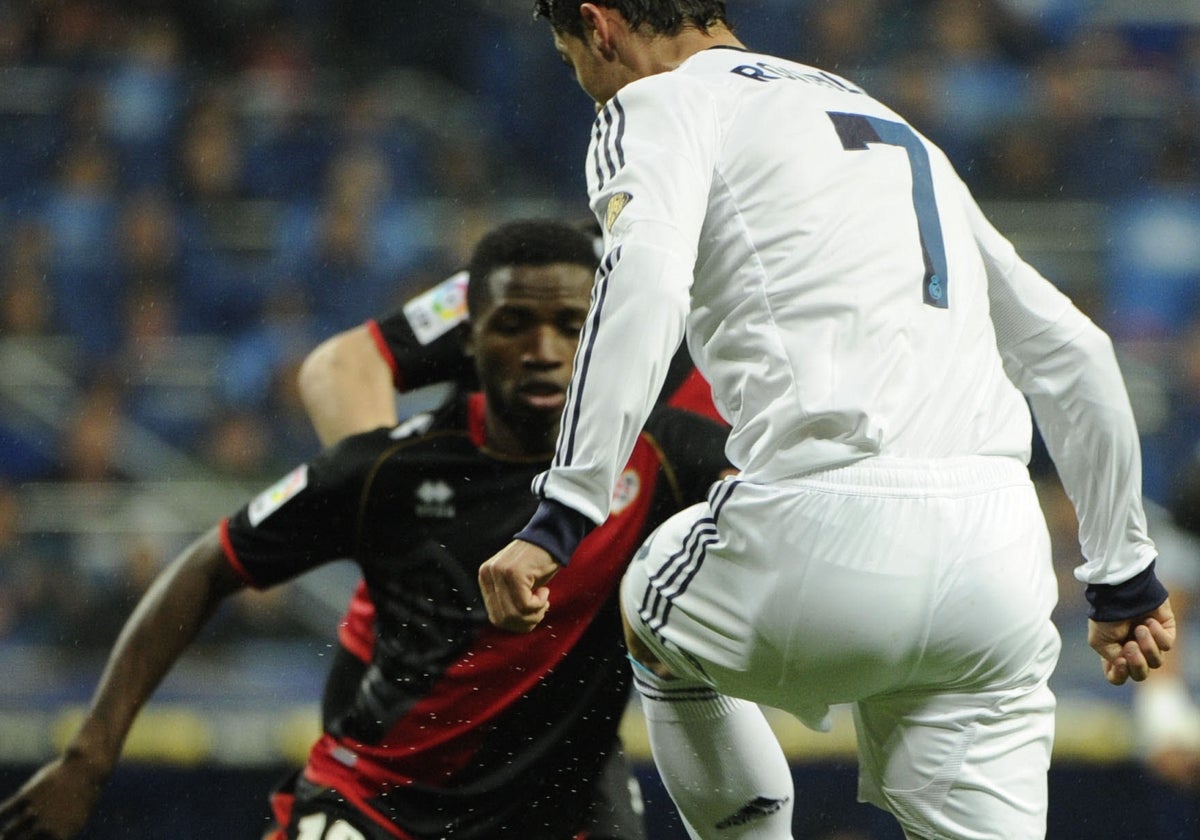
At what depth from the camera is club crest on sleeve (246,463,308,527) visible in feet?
10.7

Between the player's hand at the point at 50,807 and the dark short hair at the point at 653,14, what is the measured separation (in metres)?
1.61

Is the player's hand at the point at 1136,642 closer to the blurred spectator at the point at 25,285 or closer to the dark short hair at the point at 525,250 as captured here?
the dark short hair at the point at 525,250

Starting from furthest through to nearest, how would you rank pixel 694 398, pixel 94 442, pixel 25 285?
1. pixel 25 285
2. pixel 94 442
3. pixel 694 398

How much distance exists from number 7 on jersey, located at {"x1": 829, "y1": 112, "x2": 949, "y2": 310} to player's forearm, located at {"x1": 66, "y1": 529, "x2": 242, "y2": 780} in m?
1.52

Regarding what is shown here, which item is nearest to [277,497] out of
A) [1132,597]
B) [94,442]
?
[1132,597]

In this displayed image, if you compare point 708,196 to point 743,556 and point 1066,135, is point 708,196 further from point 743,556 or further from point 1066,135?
point 1066,135

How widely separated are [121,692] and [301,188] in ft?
18.2

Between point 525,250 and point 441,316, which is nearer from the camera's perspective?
point 525,250

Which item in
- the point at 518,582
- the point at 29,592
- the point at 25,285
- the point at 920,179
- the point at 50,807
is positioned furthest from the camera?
the point at 25,285

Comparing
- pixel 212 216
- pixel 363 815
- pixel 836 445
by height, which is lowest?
pixel 363 815

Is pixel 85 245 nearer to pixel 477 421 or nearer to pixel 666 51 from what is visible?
pixel 477 421

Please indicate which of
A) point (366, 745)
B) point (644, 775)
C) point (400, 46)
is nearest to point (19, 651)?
point (644, 775)

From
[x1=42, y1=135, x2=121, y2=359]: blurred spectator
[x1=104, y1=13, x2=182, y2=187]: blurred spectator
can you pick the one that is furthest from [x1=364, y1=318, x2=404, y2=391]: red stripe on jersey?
[x1=104, y1=13, x2=182, y2=187]: blurred spectator

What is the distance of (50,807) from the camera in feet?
10.0
